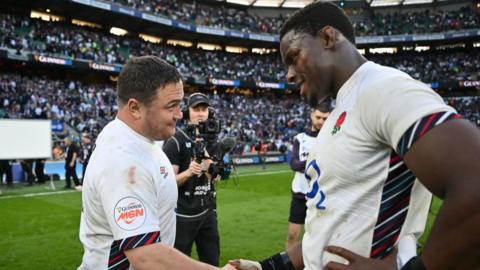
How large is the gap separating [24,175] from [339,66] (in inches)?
741

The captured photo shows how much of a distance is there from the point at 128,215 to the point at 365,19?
58965mm

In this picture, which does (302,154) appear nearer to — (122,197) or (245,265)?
(245,265)

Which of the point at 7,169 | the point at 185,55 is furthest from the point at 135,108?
the point at 185,55

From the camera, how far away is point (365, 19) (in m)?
55.9

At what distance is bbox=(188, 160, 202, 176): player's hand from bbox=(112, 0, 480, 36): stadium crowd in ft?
136

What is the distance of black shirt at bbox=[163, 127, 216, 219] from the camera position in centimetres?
454

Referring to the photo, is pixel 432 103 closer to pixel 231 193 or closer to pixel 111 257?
pixel 111 257

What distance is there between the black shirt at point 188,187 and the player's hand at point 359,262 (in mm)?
3129

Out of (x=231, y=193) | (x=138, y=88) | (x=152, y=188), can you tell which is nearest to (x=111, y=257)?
(x=152, y=188)

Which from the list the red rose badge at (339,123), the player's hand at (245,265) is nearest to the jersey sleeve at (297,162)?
the player's hand at (245,265)

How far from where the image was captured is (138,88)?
91.4 inches

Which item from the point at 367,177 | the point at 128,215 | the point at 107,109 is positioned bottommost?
the point at 107,109

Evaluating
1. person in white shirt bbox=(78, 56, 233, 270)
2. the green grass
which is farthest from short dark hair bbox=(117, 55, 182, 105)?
the green grass

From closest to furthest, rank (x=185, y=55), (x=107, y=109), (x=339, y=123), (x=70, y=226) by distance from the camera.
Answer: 1. (x=339, y=123)
2. (x=70, y=226)
3. (x=107, y=109)
4. (x=185, y=55)
